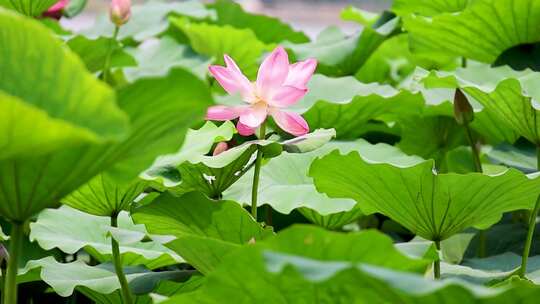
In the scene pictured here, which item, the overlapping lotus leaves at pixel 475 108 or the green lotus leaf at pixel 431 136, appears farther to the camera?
the green lotus leaf at pixel 431 136

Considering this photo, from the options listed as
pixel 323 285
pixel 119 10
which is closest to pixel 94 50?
pixel 119 10

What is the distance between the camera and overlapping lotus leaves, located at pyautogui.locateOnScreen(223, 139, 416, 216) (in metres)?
1.18

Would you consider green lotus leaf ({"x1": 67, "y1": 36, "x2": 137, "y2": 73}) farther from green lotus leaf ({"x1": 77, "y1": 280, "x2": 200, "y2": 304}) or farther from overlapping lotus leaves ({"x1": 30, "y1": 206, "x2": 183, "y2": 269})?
green lotus leaf ({"x1": 77, "y1": 280, "x2": 200, "y2": 304})

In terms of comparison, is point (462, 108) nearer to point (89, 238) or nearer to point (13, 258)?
point (89, 238)

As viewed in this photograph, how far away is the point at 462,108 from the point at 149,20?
921 mm

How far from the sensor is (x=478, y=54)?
1.58 metres

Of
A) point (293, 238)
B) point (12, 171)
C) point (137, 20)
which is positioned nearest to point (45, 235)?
point (12, 171)

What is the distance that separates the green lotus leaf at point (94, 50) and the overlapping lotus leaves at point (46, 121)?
76 centimetres

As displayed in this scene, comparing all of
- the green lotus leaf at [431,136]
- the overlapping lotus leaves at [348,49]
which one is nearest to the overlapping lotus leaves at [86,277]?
the green lotus leaf at [431,136]

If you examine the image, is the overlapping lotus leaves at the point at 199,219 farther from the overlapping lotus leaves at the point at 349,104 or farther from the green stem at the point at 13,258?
the overlapping lotus leaves at the point at 349,104

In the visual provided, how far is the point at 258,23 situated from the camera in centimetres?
214

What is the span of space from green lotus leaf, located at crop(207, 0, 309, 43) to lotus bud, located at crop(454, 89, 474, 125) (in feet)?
2.61

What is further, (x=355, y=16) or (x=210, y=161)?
(x=355, y=16)

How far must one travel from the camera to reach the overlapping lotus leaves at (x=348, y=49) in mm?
1746
